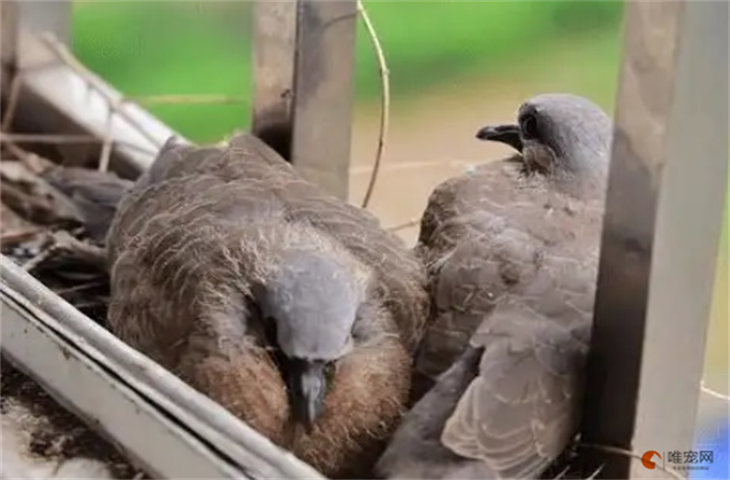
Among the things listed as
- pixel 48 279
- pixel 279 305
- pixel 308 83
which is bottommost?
pixel 48 279

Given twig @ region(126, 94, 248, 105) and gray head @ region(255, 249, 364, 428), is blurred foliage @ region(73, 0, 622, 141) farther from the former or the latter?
gray head @ region(255, 249, 364, 428)

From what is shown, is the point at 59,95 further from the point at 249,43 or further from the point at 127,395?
the point at 127,395

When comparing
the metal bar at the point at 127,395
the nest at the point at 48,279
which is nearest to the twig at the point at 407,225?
the nest at the point at 48,279

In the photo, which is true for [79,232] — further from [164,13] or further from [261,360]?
[261,360]

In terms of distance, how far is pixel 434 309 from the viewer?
4.47 ft

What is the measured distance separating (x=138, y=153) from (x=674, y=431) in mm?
950

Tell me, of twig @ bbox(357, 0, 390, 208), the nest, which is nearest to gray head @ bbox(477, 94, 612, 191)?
twig @ bbox(357, 0, 390, 208)

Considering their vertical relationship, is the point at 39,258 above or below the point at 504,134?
below

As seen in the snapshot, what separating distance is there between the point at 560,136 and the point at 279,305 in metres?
0.44

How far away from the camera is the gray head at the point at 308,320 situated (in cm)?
119

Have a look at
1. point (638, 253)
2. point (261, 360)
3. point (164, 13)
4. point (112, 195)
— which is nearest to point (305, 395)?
point (261, 360)

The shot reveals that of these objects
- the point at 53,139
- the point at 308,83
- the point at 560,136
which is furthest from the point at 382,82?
the point at 53,139

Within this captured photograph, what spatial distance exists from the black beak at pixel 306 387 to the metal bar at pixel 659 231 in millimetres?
201

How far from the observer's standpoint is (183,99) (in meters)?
2.08
